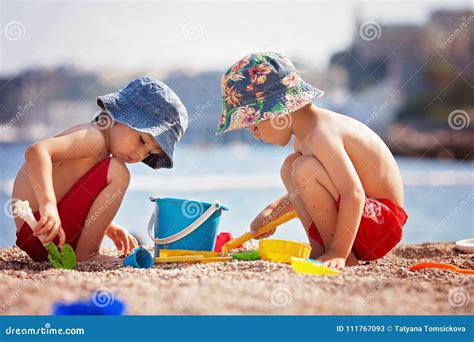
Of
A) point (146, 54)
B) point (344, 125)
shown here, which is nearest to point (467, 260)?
point (344, 125)

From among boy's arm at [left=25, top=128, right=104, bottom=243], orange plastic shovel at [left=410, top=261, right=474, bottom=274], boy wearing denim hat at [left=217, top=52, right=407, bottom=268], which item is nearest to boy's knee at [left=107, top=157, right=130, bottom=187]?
boy's arm at [left=25, top=128, right=104, bottom=243]

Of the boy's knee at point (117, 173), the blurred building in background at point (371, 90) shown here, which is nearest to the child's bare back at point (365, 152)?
the boy's knee at point (117, 173)

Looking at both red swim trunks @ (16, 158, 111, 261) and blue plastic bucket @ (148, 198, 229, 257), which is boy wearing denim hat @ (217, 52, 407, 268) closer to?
blue plastic bucket @ (148, 198, 229, 257)

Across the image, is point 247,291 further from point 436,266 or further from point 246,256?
point 436,266

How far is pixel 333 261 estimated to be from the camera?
2.19 metres

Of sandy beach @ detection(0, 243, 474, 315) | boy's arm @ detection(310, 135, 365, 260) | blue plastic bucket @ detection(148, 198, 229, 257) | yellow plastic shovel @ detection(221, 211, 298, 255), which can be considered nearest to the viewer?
sandy beach @ detection(0, 243, 474, 315)

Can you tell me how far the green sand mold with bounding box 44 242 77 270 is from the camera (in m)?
2.25

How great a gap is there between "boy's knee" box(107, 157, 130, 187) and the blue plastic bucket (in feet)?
0.53

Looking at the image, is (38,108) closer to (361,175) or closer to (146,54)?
(146,54)

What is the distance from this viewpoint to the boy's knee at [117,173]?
2.38m

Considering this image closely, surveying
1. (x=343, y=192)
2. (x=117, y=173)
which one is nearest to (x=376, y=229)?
(x=343, y=192)

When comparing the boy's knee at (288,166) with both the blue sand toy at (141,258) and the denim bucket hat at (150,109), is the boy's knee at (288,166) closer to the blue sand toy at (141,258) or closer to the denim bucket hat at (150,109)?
the denim bucket hat at (150,109)

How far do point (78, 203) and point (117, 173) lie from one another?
17 cm

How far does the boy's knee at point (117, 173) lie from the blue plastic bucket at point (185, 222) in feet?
0.53
